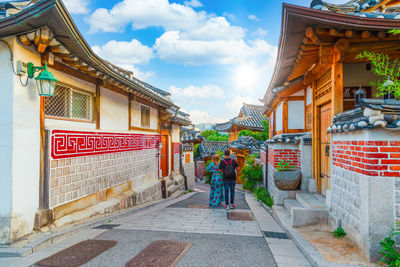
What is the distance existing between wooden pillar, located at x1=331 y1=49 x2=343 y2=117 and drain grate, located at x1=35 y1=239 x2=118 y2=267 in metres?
4.85

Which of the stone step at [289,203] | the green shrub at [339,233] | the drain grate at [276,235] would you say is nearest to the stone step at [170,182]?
the stone step at [289,203]

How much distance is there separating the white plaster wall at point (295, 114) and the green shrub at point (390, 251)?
5600 mm

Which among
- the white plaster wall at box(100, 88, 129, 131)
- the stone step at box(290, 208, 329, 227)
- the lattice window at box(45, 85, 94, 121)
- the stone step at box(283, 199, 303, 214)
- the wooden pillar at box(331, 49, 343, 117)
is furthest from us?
the white plaster wall at box(100, 88, 129, 131)

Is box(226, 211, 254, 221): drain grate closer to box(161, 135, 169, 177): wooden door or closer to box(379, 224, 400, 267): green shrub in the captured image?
box(379, 224, 400, 267): green shrub

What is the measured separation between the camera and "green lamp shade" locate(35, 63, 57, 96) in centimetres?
439

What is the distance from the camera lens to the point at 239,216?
661 centimetres

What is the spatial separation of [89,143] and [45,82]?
209 centimetres

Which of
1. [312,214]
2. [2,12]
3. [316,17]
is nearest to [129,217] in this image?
[312,214]

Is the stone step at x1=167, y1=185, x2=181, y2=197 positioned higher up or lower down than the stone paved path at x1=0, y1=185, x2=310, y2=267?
lower down

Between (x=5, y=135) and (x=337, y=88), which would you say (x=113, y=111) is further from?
(x=337, y=88)

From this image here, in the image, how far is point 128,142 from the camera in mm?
8562

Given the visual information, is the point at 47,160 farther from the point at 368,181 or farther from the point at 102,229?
the point at 368,181

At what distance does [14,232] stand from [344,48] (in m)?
6.56

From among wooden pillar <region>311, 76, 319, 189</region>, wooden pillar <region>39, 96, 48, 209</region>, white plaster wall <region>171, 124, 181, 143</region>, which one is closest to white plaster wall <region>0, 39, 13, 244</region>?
wooden pillar <region>39, 96, 48, 209</region>
